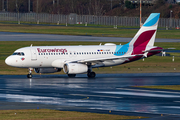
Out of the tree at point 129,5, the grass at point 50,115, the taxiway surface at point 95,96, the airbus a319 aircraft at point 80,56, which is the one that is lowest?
the taxiway surface at point 95,96

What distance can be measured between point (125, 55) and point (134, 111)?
23655 mm

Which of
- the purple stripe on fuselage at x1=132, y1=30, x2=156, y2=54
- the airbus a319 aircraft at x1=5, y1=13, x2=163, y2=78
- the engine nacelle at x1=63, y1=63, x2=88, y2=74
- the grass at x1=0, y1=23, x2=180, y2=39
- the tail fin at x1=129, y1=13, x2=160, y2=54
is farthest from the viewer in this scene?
the grass at x1=0, y1=23, x2=180, y2=39

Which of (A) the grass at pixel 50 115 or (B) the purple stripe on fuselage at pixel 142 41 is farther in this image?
(B) the purple stripe on fuselage at pixel 142 41

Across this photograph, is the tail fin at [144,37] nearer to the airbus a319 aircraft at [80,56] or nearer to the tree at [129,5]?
the airbus a319 aircraft at [80,56]

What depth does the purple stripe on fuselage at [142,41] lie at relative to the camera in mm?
47500

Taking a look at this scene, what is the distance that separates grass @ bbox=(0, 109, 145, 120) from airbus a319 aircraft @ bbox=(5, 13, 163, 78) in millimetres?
19533

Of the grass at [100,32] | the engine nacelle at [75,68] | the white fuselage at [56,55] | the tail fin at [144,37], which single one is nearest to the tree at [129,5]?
the grass at [100,32]

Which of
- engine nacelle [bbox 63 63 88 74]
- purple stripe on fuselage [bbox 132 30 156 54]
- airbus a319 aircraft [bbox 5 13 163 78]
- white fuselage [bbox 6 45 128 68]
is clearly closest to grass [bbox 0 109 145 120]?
engine nacelle [bbox 63 63 88 74]

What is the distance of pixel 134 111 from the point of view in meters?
23.6

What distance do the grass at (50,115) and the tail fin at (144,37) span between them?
2557 cm

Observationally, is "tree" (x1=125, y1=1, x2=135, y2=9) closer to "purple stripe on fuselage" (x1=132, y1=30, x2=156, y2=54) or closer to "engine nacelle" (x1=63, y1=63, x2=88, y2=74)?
"purple stripe on fuselage" (x1=132, y1=30, x2=156, y2=54)

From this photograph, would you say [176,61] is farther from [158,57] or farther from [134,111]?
[134,111]

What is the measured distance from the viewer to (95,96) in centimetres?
2995

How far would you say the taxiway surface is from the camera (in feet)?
81.2
